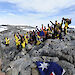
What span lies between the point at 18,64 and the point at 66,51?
4651mm

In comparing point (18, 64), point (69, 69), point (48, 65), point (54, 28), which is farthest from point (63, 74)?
point (54, 28)

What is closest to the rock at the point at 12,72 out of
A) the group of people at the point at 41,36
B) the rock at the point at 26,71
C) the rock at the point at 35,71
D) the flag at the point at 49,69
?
the rock at the point at 26,71

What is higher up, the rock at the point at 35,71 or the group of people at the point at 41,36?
the group of people at the point at 41,36

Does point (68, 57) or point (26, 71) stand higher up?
point (68, 57)

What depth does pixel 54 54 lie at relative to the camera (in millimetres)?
8711

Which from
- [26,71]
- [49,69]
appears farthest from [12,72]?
[49,69]

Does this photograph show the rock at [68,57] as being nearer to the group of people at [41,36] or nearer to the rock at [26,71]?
the rock at [26,71]

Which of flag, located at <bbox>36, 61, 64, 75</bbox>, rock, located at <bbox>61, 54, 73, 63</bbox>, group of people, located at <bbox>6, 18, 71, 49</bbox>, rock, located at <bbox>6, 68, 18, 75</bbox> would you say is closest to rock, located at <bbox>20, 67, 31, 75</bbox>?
rock, located at <bbox>6, 68, 18, 75</bbox>

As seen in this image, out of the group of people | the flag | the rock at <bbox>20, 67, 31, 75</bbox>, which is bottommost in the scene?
the rock at <bbox>20, 67, 31, 75</bbox>


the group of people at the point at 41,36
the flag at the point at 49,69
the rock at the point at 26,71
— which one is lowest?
the rock at the point at 26,71

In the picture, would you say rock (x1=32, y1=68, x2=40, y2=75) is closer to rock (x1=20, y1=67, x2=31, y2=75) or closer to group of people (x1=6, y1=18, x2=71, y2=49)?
rock (x1=20, y1=67, x2=31, y2=75)

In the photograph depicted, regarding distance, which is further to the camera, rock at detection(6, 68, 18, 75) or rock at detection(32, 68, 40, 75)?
rock at detection(6, 68, 18, 75)

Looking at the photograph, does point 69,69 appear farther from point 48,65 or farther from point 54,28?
point 54,28

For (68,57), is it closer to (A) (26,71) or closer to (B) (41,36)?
(A) (26,71)
